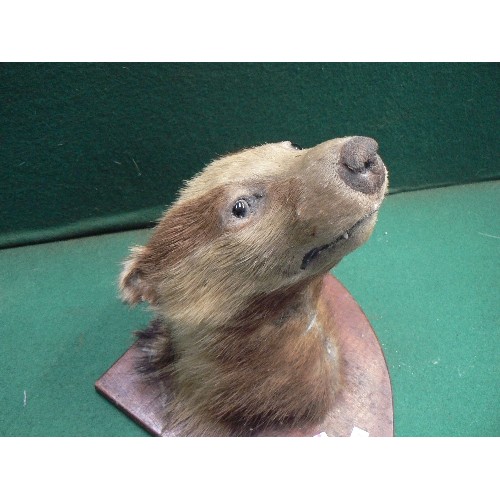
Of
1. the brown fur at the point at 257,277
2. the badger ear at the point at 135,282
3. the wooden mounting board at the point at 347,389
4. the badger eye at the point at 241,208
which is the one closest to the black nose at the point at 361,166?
the brown fur at the point at 257,277

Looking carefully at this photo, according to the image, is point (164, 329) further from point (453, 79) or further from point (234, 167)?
point (453, 79)

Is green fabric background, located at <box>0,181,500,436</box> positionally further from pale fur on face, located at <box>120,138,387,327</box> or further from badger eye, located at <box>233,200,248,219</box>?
badger eye, located at <box>233,200,248,219</box>

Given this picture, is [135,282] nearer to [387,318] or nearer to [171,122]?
[171,122]

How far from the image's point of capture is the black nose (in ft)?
3.23

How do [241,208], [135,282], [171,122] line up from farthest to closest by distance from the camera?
[171,122] < [135,282] < [241,208]

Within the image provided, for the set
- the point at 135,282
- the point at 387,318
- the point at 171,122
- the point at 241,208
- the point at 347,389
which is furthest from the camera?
the point at 387,318

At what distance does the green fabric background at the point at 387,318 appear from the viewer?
1.73 m

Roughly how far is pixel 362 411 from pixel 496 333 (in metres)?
0.70

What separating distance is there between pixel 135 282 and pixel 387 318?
998 millimetres

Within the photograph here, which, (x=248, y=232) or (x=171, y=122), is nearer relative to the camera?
(x=248, y=232)

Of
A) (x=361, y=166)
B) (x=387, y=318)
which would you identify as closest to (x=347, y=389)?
(x=387, y=318)

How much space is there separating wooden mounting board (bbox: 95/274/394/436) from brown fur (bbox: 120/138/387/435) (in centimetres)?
7

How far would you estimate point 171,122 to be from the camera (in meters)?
1.83

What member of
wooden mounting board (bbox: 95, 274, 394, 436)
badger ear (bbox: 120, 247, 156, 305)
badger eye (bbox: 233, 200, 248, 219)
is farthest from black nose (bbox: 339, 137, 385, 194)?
wooden mounting board (bbox: 95, 274, 394, 436)
